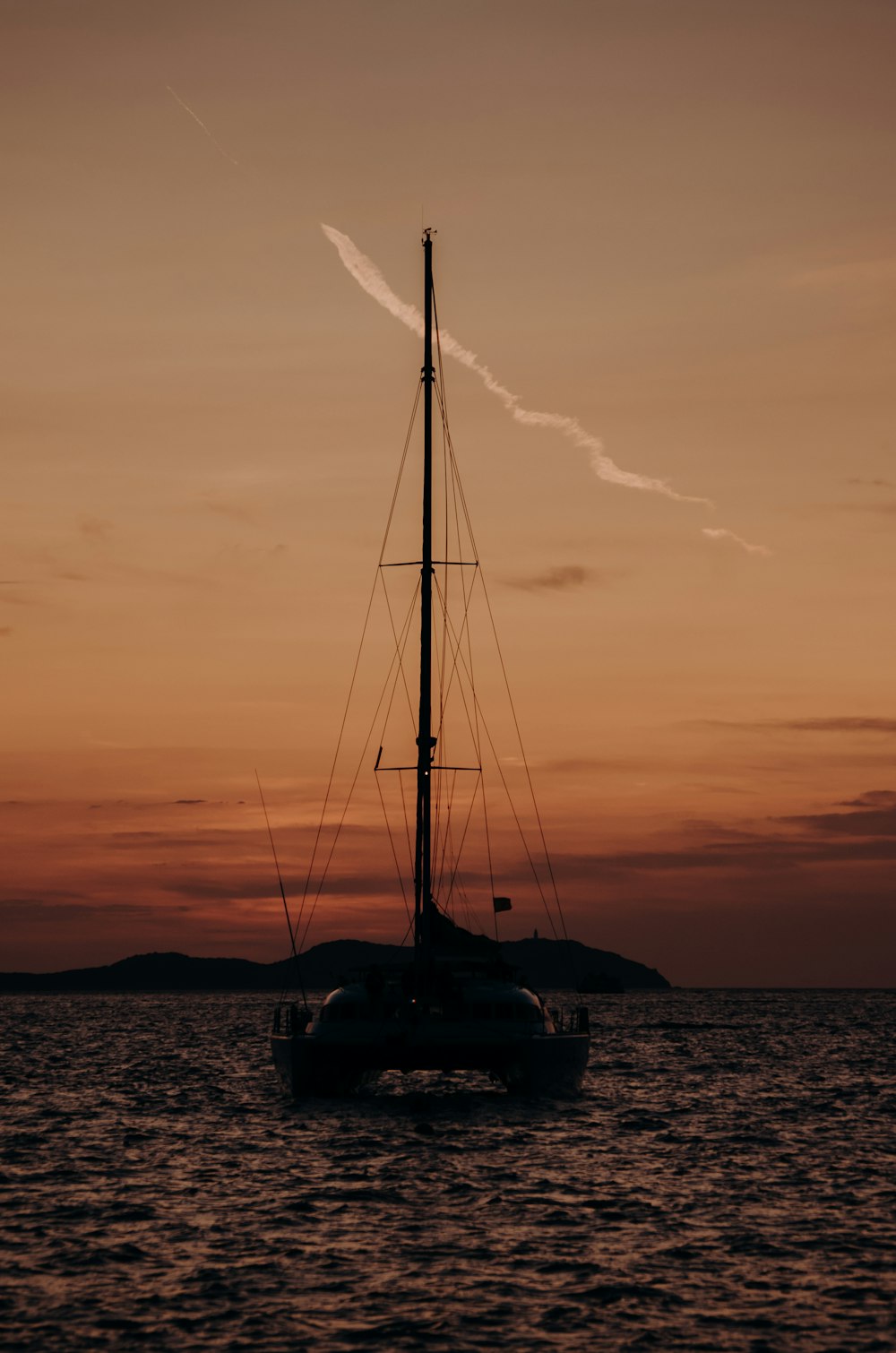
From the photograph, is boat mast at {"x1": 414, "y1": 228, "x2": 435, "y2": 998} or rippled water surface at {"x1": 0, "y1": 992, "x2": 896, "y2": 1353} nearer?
rippled water surface at {"x1": 0, "y1": 992, "x2": 896, "y2": 1353}

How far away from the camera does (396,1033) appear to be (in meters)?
41.2

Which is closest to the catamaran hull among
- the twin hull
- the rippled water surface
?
the twin hull

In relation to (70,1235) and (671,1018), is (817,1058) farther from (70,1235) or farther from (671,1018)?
(671,1018)

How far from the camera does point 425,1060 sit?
1619 inches

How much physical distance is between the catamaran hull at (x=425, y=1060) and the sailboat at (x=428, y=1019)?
0.03 metres

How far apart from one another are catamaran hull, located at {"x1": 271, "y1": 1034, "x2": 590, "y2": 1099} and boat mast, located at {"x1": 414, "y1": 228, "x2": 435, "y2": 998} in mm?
2764

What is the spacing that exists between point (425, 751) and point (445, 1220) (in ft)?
65.5

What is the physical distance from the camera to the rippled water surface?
2105cm

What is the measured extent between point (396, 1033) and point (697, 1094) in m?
23.1

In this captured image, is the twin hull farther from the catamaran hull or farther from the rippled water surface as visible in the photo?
the rippled water surface

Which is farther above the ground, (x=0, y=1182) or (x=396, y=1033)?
(x=396, y=1033)

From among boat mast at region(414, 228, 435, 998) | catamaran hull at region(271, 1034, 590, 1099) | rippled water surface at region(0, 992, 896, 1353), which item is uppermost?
boat mast at region(414, 228, 435, 998)

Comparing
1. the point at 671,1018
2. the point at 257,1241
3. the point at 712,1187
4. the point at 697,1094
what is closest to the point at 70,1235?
the point at 257,1241

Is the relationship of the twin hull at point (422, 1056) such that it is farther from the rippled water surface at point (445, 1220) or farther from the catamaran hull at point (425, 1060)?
the rippled water surface at point (445, 1220)
